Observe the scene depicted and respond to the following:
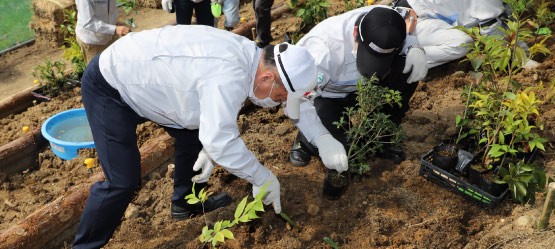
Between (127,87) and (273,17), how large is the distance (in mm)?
4062

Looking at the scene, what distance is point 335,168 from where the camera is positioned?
3.13 metres

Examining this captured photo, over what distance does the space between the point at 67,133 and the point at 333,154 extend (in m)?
2.50

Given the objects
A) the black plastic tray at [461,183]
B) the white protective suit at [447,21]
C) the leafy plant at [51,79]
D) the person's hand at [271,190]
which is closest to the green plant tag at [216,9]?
the leafy plant at [51,79]

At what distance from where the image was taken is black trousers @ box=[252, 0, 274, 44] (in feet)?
17.8

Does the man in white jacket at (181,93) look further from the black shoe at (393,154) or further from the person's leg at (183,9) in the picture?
the person's leg at (183,9)

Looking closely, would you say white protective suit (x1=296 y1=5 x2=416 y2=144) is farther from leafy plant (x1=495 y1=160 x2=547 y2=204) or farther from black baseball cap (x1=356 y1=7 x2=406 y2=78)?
leafy plant (x1=495 y1=160 x2=547 y2=204)

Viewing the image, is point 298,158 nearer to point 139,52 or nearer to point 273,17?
point 139,52

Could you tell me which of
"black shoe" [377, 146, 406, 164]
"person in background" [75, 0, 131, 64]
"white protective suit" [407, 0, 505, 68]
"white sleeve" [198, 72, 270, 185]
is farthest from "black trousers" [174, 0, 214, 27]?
"white sleeve" [198, 72, 270, 185]

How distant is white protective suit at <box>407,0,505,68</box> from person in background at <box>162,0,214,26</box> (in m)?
2.13

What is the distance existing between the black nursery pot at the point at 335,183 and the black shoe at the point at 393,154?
22.0 inches

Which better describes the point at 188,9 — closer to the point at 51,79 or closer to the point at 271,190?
the point at 51,79

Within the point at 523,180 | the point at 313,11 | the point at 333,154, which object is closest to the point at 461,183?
the point at 523,180

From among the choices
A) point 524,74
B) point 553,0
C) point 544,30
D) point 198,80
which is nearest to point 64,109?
point 198,80

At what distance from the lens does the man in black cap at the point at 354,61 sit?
10.3 feet
